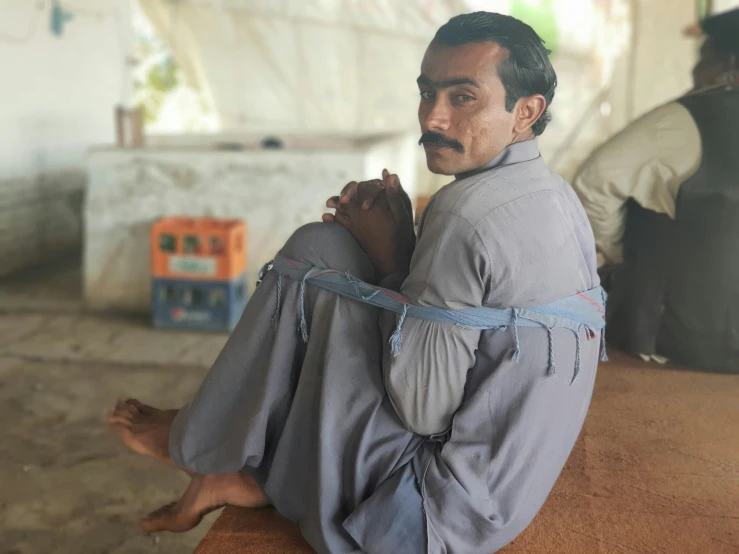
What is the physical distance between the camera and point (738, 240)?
5.33 feet

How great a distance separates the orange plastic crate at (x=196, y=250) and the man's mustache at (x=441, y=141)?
82.7 inches

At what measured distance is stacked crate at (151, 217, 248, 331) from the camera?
3.04 meters

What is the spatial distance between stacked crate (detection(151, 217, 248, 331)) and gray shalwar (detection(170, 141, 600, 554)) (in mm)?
1981

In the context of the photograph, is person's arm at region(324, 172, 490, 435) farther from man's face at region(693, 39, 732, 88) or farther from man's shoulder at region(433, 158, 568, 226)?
man's face at region(693, 39, 732, 88)

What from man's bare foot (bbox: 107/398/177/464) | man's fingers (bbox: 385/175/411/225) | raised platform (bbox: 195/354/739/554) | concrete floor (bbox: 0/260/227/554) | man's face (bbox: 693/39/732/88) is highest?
man's face (bbox: 693/39/732/88)

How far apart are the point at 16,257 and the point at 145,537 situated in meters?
2.80

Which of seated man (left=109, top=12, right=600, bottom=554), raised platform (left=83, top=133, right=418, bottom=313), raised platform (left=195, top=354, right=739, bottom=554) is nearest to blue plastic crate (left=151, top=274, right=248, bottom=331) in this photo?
raised platform (left=83, top=133, right=418, bottom=313)

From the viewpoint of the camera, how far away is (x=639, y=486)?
125cm

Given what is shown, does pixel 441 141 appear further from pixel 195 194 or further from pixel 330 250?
pixel 195 194

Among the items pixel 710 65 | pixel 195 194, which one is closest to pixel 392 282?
pixel 710 65

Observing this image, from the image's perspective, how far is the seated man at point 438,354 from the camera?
959 mm

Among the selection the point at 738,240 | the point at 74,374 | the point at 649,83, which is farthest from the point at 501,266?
the point at 649,83

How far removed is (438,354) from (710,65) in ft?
4.06

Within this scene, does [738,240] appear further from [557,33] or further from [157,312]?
[557,33]
